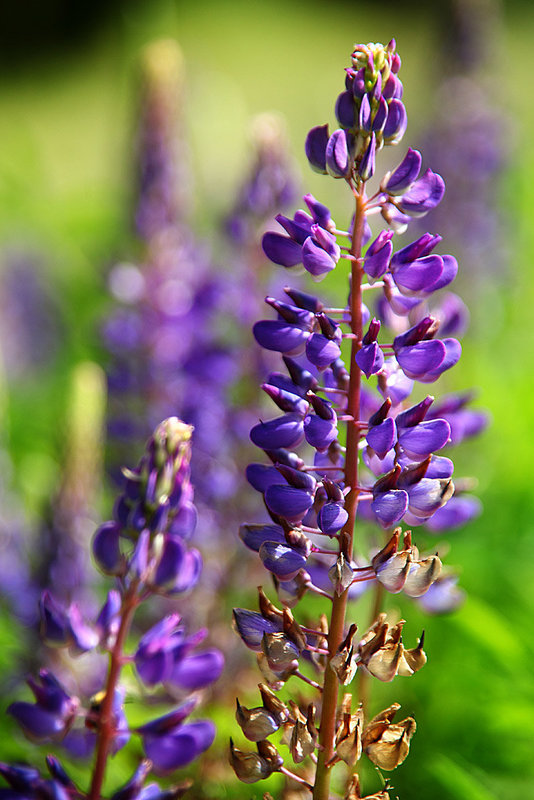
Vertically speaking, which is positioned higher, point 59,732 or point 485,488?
point 59,732

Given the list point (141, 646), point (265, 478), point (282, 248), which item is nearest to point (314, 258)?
point (282, 248)

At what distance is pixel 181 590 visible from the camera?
4.14ft

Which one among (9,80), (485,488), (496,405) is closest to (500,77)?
(496,405)

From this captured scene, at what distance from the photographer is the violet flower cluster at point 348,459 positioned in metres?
1.06

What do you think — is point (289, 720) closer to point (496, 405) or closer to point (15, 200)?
point (496, 405)

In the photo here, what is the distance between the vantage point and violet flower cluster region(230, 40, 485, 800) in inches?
41.7

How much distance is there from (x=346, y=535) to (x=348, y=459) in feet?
0.31

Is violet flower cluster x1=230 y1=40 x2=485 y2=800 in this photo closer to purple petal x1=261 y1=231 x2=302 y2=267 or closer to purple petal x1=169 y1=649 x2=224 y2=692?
purple petal x1=261 y1=231 x2=302 y2=267

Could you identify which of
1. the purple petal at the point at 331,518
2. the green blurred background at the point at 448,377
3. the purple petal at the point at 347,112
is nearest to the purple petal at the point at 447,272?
the purple petal at the point at 347,112

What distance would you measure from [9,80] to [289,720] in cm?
1796

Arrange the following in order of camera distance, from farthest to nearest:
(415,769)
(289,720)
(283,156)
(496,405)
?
(496,405)
(283,156)
(415,769)
(289,720)

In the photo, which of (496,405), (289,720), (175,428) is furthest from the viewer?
(496,405)

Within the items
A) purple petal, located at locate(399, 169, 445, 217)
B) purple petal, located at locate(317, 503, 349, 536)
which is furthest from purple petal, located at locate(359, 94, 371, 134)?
purple petal, located at locate(317, 503, 349, 536)

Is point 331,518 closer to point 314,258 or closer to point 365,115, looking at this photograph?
point 314,258
